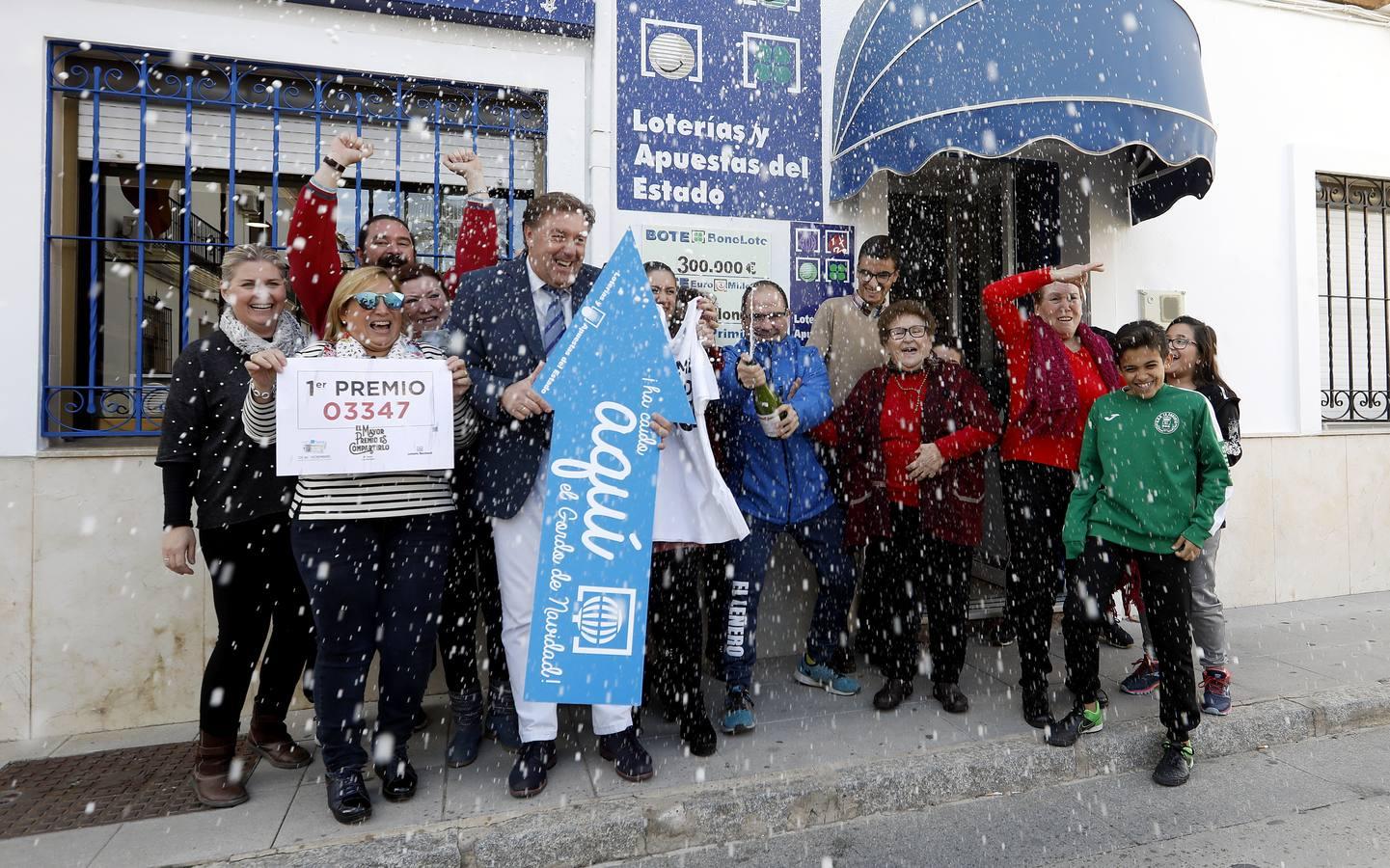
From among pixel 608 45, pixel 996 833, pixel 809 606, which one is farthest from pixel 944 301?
pixel 996 833

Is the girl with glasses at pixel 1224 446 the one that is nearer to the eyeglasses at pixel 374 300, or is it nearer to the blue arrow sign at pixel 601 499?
the blue arrow sign at pixel 601 499

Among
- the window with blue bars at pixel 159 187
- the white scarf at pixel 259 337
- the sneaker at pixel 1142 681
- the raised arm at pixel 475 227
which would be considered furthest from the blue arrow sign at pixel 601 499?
the sneaker at pixel 1142 681

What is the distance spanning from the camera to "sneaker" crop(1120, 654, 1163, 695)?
164 inches

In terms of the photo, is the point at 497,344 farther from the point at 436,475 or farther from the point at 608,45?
the point at 608,45

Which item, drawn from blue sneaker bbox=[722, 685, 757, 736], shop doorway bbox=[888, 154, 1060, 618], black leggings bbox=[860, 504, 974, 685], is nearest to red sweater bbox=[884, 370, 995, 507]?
black leggings bbox=[860, 504, 974, 685]

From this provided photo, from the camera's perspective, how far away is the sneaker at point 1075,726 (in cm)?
354

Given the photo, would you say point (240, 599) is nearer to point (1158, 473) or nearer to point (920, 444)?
point (920, 444)

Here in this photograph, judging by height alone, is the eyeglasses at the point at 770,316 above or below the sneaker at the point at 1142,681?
above

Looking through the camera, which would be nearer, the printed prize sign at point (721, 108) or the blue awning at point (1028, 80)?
the blue awning at point (1028, 80)

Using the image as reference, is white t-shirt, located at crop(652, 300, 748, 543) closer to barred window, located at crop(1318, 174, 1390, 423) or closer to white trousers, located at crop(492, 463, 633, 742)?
white trousers, located at crop(492, 463, 633, 742)

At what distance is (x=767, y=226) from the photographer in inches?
198

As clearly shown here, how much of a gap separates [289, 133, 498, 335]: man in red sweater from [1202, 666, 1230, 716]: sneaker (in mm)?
4093

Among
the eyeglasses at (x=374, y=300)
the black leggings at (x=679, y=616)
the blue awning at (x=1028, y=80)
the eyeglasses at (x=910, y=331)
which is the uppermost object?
the blue awning at (x=1028, y=80)

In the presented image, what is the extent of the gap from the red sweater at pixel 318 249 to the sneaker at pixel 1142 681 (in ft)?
13.1
